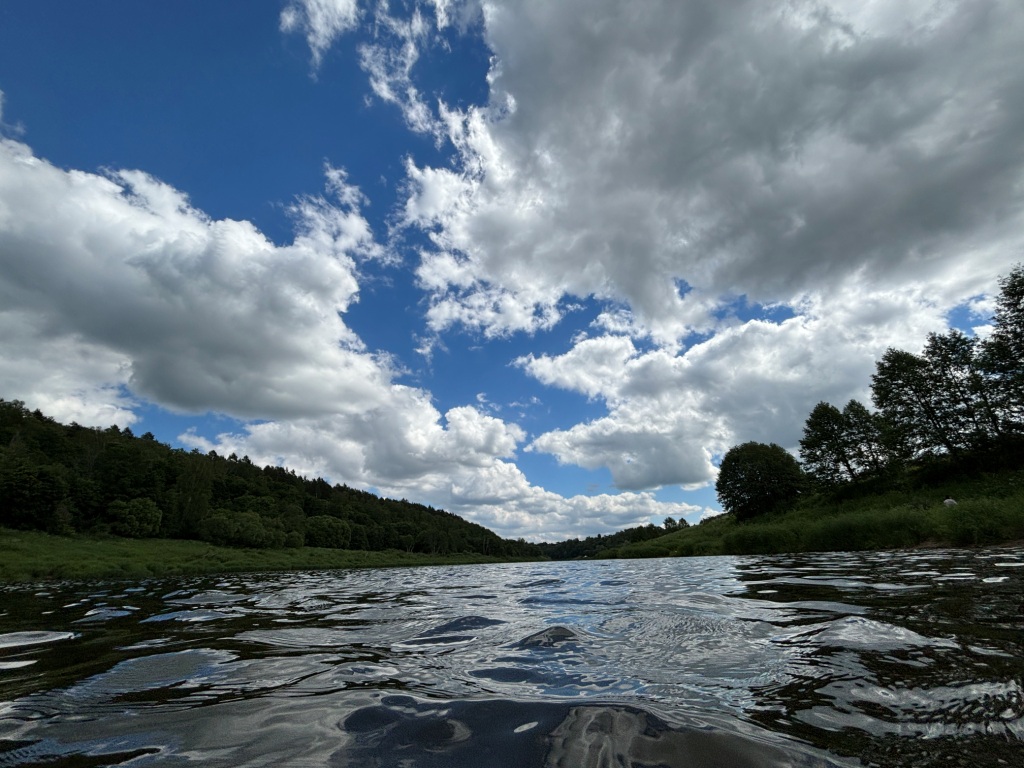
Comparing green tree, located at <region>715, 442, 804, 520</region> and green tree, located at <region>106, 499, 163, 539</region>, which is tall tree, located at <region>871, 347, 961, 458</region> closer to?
green tree, located at <region>715, 442, 804, 520</region>

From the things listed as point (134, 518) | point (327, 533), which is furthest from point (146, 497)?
point (327, 533)

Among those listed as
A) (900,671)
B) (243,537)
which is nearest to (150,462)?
(243,537)

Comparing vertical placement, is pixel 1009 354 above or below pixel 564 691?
above

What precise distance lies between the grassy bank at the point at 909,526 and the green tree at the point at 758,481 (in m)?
23.0

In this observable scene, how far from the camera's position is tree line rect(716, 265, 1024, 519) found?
37.4 meters

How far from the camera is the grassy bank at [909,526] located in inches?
614

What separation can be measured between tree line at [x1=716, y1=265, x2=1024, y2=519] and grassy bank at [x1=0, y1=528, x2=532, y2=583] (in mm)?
65997

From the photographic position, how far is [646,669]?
3.75m

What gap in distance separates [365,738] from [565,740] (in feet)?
3.65

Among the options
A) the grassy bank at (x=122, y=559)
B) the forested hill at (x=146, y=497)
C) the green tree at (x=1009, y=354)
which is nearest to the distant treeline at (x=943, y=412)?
the green tree at (x=1009, y=354)

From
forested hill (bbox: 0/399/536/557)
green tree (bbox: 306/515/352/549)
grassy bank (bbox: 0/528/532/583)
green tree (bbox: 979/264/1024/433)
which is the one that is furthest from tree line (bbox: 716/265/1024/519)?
green tree (bbox: 306/515/352/549)

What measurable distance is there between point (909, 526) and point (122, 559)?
6001 cm

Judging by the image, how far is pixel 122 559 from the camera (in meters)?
44.2

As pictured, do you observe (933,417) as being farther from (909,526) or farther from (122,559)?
(122,559)
